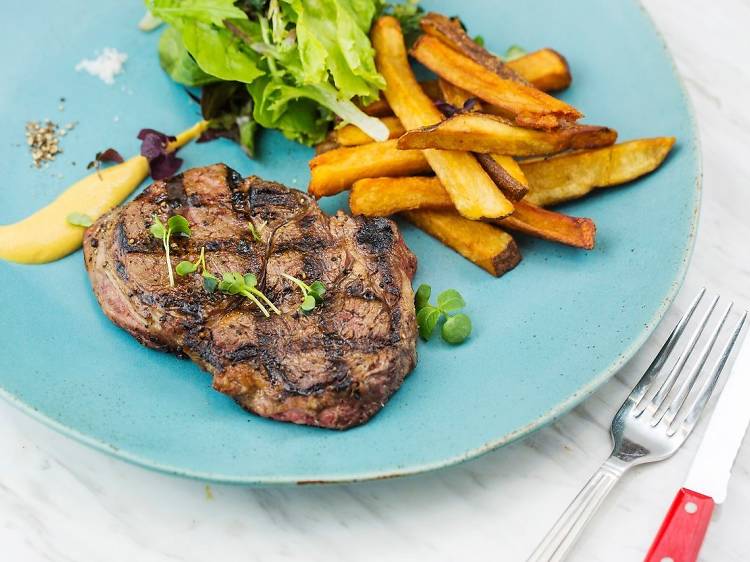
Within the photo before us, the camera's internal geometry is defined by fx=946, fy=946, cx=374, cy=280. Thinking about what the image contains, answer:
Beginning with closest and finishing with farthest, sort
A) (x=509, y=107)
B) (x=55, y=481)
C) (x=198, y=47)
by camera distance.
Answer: (x=55, y=481), (x=509, y=107), (x=198, y=47)

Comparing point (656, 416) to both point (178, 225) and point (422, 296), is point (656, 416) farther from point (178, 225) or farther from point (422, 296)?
point (178, 225)

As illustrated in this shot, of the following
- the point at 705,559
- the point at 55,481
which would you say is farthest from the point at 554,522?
the point at 55,481

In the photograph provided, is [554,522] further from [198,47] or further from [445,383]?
[198,47]

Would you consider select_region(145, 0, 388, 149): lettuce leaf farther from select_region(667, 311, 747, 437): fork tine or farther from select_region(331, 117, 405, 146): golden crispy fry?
select_region(667, 311, 747, 437): fork tine

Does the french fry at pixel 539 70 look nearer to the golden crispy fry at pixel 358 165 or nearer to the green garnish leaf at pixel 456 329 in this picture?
the golden crispy fry at pixel 358 165

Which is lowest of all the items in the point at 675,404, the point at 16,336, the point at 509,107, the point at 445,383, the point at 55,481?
the point at 55,481

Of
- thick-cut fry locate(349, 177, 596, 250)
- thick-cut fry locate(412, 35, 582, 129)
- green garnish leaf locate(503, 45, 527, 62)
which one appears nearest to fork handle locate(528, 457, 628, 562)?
thick-cut fry locate(349, 177, 596, 250)

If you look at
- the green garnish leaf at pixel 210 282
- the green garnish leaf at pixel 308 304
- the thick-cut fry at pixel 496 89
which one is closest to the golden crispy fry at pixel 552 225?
the thick-cut fry at pixel 496 89
